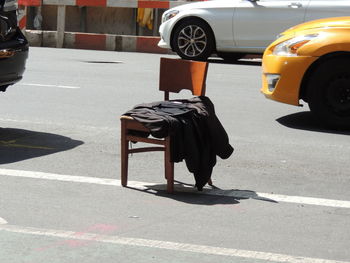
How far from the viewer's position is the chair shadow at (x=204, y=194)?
6.68 metres

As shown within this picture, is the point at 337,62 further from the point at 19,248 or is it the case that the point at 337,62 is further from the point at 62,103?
the point at 19,248

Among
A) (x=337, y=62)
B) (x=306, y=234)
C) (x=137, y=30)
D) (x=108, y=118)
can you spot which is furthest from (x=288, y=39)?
(x=137, y=30)

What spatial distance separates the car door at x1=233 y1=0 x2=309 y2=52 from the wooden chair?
8.27 m

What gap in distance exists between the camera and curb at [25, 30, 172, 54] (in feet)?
62.7

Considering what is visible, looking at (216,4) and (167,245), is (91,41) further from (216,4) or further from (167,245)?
(167,245)

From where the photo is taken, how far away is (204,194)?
6902 millimetres

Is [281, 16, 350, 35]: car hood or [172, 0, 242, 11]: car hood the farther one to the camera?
[172, 0, 242, 11]: car hood

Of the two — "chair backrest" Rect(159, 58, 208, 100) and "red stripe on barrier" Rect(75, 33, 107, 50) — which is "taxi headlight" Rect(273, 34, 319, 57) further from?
"red stripe on barrier" Rect(75, 33, 107, 50)

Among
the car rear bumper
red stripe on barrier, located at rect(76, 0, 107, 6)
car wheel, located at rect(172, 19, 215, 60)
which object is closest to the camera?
the car rear bumper

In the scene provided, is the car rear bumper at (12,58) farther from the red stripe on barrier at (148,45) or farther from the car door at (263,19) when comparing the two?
the red stripe on barrier at (148,45)

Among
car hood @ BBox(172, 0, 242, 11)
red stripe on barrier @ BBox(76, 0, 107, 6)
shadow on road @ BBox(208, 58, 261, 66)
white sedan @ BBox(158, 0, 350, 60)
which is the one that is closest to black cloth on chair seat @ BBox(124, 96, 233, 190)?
white sedan @ BBox(158, 0, 350, 60)

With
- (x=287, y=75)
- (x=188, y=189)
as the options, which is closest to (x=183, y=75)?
(x=188, y=189)

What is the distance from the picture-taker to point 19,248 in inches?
209

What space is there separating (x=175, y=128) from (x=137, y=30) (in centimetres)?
1502
